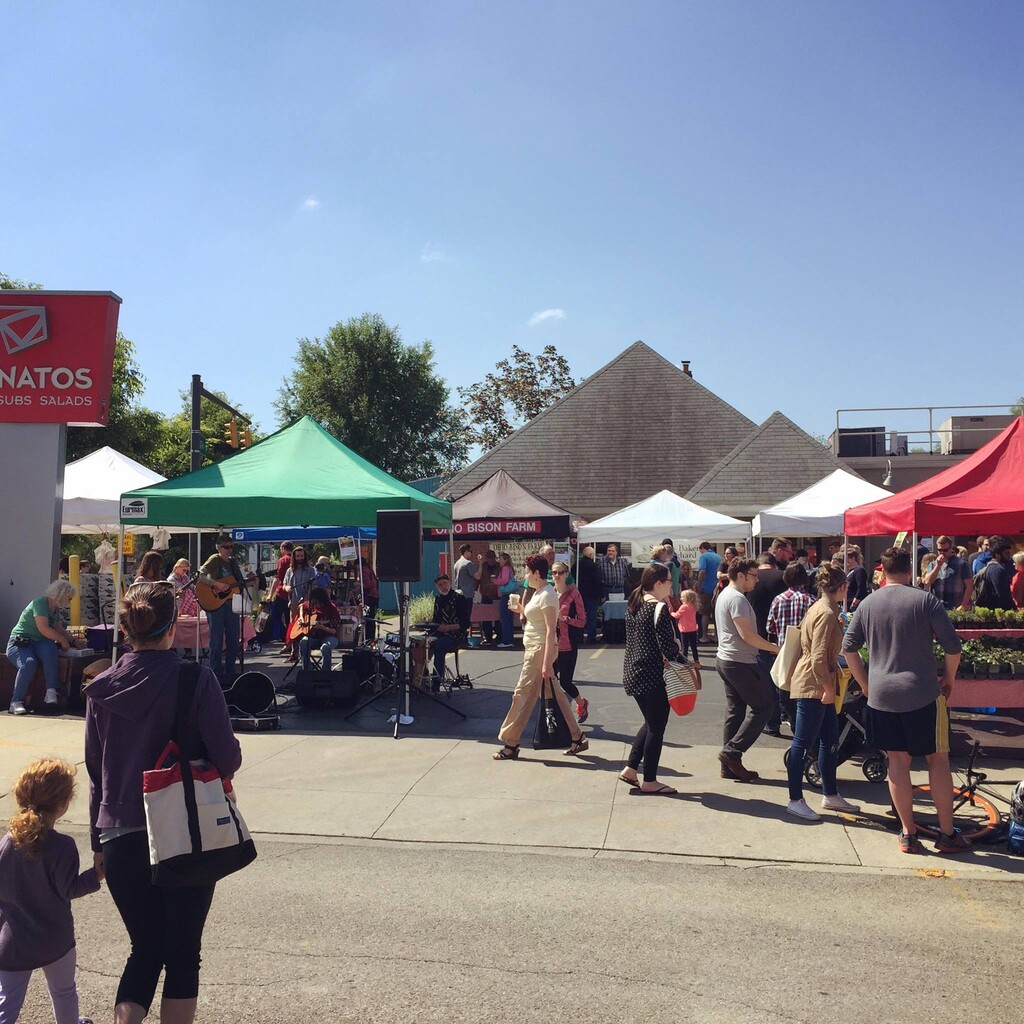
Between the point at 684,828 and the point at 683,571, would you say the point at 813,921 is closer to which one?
the point at 684,828

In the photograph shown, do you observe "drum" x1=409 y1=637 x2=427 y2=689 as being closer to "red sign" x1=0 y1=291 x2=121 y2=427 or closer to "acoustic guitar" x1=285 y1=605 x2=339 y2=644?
"acoustic guitar" x1=285 y1=605 x2=339 y2=644

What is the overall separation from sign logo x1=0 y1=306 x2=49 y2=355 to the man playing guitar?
11.9 feet

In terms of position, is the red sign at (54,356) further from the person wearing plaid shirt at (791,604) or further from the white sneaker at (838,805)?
the white sneaker at (838,805)

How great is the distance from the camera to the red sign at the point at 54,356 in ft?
42.5

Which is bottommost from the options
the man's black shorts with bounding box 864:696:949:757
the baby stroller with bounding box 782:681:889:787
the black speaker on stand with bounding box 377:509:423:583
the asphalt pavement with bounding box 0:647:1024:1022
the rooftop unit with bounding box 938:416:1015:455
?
the asphalt pavement with bounding box 0:647:1024:1022

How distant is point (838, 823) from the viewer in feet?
23.0

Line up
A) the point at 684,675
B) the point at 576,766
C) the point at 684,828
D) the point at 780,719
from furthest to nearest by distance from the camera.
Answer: the point at 780,719 → the point at 576,766 → the point at 684,675 → the point at 684,828

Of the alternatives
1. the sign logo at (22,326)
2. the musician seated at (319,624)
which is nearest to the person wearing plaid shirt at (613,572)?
the musician seated at (319,624)

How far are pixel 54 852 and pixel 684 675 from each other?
4.96 metres

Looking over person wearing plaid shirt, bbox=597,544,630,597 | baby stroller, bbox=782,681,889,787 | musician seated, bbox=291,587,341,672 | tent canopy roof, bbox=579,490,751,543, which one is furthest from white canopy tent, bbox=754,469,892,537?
baby stroller, bbox=782,681,889,787

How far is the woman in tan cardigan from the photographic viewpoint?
696 centimetres

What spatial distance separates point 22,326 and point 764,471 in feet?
64.9

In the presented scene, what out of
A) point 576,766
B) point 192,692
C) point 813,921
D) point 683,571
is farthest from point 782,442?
point 192,692

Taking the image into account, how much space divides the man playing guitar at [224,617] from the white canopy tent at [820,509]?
31.4 feet
